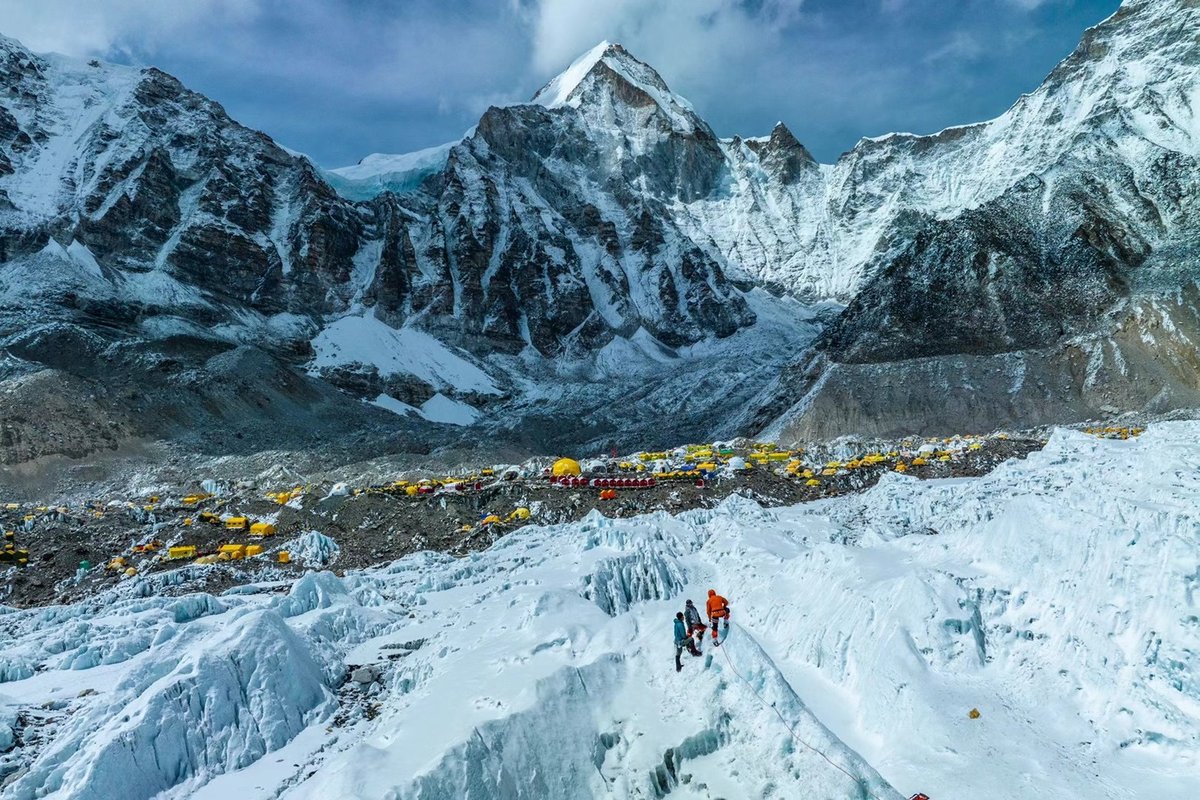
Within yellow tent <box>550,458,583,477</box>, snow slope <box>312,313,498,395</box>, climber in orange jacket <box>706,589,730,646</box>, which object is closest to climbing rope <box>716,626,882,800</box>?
climber in orange jacket <box>706,589,730,646</box>

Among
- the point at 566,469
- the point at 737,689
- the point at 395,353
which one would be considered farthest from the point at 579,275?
the point at 737,689

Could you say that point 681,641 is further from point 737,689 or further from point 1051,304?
point 1051,304

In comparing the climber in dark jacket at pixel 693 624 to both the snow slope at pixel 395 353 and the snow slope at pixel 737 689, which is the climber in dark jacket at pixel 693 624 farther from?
the snow slope at pixel 395 353

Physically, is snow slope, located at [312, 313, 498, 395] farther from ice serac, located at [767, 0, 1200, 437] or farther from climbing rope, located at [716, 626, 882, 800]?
climbing rope, located at [716, 626, 882, 800]

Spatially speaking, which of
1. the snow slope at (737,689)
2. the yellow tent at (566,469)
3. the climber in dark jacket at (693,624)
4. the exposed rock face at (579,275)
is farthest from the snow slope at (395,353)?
the climber in dark jacket at (693,624)

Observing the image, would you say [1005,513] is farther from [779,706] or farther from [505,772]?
[505,772]
